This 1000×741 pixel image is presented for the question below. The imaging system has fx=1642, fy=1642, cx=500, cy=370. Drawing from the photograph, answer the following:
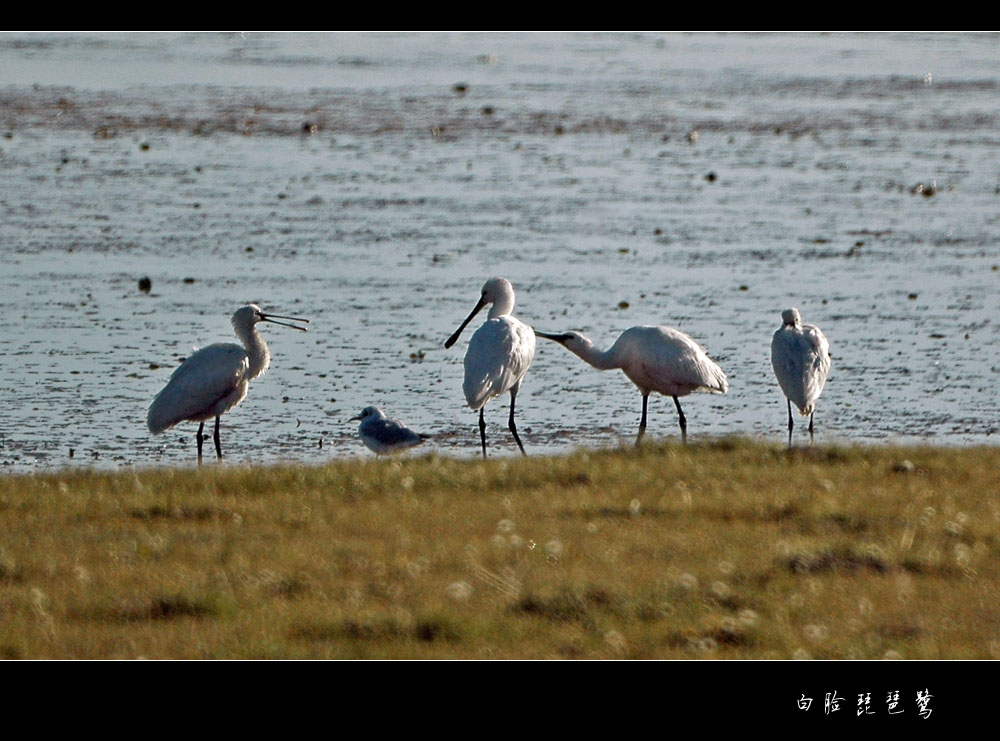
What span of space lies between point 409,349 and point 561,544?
7939 mm

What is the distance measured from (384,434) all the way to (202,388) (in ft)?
4.69

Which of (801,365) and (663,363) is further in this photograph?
(663,363)

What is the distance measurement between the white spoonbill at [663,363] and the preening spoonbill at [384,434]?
1826 mm

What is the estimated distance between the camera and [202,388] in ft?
41.1

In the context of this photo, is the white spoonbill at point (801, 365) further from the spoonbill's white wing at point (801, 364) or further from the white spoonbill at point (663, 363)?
the white spoonbill at point (663, 363)

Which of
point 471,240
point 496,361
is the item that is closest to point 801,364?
point 496,361

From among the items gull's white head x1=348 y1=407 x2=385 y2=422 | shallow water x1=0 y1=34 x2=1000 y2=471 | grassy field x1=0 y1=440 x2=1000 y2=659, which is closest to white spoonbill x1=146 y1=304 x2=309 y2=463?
shallow water x1=0 y1=34 x2=1000 y2=471

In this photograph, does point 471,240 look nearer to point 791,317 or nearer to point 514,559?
point 791,317

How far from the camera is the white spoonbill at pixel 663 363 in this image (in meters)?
13.0

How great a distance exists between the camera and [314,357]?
52.5 feet

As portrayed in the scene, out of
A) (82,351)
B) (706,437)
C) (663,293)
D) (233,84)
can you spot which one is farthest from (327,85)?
(706,437)

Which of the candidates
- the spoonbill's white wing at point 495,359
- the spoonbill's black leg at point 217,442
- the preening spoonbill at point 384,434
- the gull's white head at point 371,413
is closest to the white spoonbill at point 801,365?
the spoonbill's white wing at point 495,359

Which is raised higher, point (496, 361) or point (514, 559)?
point (496, 361)

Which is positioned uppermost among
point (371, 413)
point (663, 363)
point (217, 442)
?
point (663, 363)
